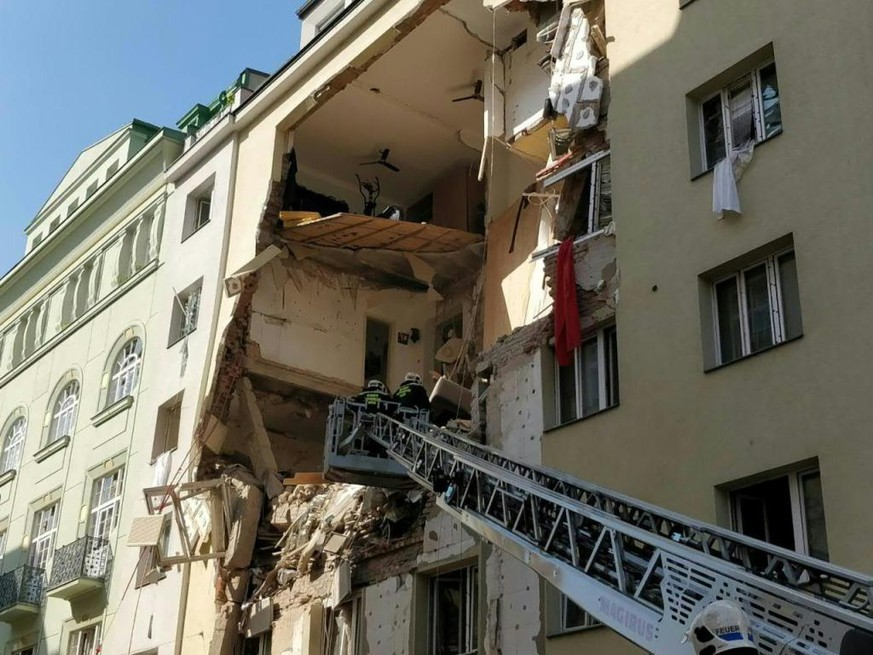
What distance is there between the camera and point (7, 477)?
30.2 m

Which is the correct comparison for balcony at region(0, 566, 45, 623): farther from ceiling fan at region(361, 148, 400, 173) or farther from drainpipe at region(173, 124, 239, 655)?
ceiling fan at region(361, 148, 400, 173)

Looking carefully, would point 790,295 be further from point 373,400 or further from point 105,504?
point 105,504

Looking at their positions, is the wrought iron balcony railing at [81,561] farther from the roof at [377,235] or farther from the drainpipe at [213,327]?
the roof at [377,235]

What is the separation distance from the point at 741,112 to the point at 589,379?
346 centimetres

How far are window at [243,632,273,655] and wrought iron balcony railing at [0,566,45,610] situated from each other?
799cm

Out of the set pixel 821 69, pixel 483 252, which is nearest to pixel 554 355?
pixel 821 69

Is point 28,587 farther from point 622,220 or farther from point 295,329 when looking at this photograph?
point 622,220

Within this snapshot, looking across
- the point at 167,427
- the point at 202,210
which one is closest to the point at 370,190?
the point at 202,210

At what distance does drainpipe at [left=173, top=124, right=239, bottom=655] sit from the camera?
20.7 metres

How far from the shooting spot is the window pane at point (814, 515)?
1071 centimetres

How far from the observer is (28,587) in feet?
85.1

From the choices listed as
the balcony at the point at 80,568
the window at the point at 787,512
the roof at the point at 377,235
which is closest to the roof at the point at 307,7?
the roof at the point at 377,235

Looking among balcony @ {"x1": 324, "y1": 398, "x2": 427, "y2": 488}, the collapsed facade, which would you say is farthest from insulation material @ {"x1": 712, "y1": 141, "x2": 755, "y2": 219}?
balcony @ {"x1": 324, "y1": 398, "x2": 427, "y2": 488}

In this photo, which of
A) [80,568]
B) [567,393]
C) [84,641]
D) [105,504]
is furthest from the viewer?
[105,504]
